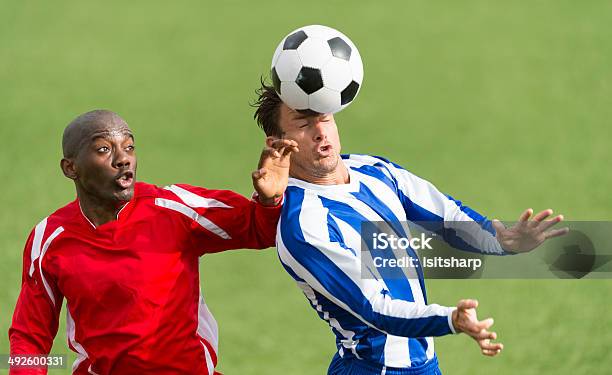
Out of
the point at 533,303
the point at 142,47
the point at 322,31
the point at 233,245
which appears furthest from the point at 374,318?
the point at 142,47

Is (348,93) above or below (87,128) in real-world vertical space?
above

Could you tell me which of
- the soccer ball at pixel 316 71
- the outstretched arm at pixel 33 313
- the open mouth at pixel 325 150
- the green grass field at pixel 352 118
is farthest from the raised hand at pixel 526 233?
the green grass field at pixel 352 118

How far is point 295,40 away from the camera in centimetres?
651

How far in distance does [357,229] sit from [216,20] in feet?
33.2

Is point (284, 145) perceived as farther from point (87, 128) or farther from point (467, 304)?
point (467, 304)

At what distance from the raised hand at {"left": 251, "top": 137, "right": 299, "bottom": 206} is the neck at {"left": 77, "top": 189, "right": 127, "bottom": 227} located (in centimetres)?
84

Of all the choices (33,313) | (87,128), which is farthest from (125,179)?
(33,313)

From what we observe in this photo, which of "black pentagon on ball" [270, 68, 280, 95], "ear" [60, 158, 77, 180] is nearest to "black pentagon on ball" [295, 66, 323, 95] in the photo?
"black pentagon on ball" [270, 68, 280, 95]

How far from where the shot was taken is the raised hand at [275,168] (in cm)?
616

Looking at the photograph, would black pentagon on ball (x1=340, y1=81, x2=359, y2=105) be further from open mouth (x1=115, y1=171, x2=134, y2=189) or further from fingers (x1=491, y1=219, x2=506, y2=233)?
open mouth (x1=115, y1=171, x2=134, y2=189)

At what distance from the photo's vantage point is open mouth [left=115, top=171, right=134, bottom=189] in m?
6.33

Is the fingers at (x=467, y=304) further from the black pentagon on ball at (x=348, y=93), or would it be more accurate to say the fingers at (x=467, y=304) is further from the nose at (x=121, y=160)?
the nose at (x=121, y=160)

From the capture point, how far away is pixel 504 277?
10906mm

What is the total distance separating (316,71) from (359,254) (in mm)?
1059
